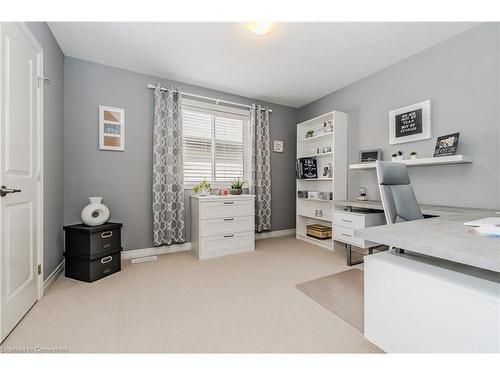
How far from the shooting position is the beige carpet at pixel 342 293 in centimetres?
160

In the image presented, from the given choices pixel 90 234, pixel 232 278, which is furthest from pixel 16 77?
pixel 232 278

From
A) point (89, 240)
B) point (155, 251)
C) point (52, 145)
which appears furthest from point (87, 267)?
point (52, 145)

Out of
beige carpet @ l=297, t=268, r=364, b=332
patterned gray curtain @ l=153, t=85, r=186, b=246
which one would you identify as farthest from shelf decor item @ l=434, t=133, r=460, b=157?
patterned gray curtain @ l=153, t=85, r=186, b=246

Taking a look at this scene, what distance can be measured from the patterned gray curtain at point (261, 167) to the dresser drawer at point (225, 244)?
2.00 feet

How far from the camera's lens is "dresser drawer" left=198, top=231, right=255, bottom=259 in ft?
9.42

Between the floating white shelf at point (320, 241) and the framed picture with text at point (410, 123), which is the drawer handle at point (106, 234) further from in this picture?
the framed picture with text at point (410, 123)

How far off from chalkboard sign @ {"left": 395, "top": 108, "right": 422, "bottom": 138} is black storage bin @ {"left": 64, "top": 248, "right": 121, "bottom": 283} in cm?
361

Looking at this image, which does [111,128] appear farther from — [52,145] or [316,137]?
[316,137]

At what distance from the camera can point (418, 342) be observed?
948 millimetres

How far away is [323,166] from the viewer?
3.75 m

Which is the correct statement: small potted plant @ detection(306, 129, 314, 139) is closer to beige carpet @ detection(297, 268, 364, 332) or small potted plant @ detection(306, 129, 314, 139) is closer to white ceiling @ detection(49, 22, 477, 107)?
white ceiling @ detection(49, 22, 477, 107)

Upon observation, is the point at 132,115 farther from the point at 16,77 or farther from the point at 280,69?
the point at 280,69

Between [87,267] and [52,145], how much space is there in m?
1.26

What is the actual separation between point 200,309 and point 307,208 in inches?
103
